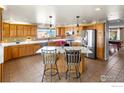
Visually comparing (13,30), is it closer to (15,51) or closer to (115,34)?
(15,51)

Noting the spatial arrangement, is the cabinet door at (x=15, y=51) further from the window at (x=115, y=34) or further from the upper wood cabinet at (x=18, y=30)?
the window at (x=115, y=34)

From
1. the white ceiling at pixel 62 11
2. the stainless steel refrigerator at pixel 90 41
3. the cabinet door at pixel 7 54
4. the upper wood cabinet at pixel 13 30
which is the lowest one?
the cabinet door at pixel 7 54

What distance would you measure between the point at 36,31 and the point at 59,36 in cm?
214

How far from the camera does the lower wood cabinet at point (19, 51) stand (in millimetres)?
6551

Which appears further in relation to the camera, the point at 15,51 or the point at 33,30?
the point at 33,30

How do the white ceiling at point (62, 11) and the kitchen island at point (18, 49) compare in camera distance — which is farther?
the kitchen island at point (18, 49)

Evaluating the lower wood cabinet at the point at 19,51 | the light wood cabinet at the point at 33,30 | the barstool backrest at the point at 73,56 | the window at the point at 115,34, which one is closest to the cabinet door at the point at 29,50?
the lower wood cabinet at the point at 19,51

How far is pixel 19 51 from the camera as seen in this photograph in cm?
729

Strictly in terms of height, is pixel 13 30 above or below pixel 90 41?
above

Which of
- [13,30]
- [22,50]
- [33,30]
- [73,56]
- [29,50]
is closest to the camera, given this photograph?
[73,56]

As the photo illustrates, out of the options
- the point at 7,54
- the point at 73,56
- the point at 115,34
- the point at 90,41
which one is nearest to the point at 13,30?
the point at 7,54

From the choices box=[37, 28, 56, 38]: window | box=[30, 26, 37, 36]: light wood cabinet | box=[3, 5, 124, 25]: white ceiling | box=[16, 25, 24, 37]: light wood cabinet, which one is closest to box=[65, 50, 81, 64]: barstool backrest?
box=[3, 5, 124, 25]: white ceiling

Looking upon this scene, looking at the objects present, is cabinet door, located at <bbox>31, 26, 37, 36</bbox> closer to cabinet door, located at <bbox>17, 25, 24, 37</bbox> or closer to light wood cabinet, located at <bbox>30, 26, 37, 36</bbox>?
light wood cabinet, located at <bbox>30, 26, 37, 36</bbox>
